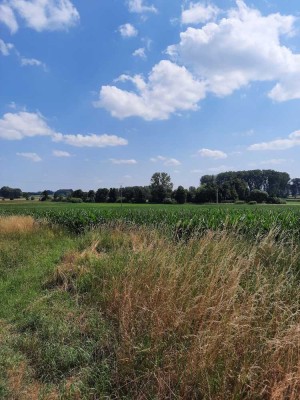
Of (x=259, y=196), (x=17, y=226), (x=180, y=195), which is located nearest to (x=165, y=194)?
(x=180, y=195)

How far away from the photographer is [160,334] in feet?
12.1

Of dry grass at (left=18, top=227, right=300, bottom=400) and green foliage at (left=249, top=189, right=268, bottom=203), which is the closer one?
dry grass at (left=18, top=227, right=300, bottom=400)

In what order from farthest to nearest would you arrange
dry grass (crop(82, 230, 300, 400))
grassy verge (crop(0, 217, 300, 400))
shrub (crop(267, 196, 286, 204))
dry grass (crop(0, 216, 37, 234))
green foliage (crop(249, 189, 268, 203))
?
green foliage (crop(249, 189, 268, 203))
shrub (crop(267, 196, 286, 204))
dry grass (crop(0, 216, 37, 234))
grassy verge (crop(0, 217, 300, 400))
dry grass (crop(82, 230, 300, 400))

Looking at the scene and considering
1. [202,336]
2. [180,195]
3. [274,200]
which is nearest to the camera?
[202,336]

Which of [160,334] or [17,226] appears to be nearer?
[160,334]

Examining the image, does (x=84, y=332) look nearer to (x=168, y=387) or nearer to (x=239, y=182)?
(x=168, y=387)

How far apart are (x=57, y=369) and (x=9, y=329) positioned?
5.31 ft

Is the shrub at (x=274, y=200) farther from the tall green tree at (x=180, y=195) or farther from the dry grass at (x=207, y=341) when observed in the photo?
the dry grass at (x=207, y=341)

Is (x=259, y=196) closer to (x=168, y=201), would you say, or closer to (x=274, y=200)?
(x=274, y=200)

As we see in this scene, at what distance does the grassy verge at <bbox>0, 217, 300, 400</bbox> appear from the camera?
294 centimetres

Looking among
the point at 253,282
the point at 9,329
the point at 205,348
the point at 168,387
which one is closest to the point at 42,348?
the point at 9,329

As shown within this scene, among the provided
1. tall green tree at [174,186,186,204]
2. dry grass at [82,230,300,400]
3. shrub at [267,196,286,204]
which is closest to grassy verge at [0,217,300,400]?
dry grass at [82,230,300,400]

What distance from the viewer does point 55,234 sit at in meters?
15.9

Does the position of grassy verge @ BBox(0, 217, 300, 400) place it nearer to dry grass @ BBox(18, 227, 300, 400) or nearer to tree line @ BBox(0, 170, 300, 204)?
dry grass @ BBox(18, 227, 300, 400)
